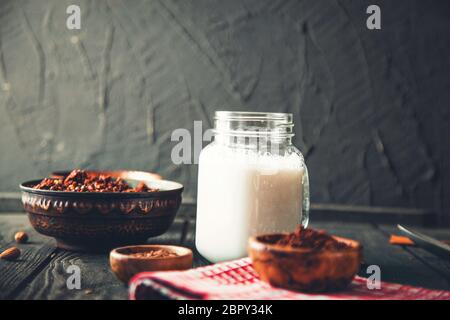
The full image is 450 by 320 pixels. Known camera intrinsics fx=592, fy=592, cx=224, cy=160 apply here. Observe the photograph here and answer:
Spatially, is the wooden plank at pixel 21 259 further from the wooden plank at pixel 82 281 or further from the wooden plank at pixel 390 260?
the wooden plank at pixel 390 260

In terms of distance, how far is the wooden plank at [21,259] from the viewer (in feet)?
3.34

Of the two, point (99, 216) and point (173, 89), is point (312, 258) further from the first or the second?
point (173, 89)

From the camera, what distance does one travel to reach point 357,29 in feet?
6.24

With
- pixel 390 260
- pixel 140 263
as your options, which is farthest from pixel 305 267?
pixel 390 260

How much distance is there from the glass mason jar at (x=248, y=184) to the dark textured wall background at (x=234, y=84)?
0.73 metres

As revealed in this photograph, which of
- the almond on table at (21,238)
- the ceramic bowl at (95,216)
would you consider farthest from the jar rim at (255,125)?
the almond on table at (21,238)

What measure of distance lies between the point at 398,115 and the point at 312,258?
1.16m

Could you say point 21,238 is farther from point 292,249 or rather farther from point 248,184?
point 292,249

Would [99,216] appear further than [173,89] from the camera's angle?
No

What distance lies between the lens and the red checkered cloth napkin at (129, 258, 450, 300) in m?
0.85

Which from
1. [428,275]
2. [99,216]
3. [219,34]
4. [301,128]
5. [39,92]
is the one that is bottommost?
[428,275]

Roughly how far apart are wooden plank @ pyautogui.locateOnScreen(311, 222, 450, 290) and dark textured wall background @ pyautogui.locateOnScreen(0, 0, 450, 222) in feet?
0.72
